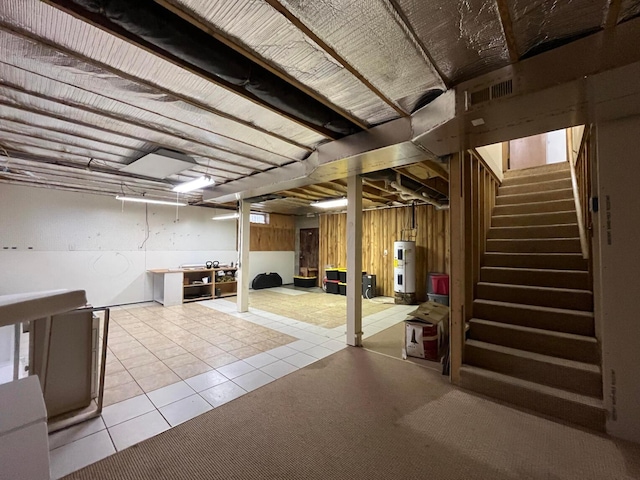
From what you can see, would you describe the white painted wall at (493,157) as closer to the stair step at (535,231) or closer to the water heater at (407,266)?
the stair step at (535,231)

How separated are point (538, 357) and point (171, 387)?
3.46m

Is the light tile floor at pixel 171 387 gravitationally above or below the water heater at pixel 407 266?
below

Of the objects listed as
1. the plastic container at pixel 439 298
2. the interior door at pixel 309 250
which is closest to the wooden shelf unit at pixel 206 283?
the interior door at pixel 309 250

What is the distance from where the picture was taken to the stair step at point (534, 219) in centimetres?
368

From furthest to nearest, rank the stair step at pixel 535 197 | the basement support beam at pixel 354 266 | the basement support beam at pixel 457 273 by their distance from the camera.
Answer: the stair step at pixel 535 197 → the basement support beam at pixel 354 266 → the basement support beam at pixel 457 273

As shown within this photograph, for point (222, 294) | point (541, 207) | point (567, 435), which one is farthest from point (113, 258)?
point (541, 207)

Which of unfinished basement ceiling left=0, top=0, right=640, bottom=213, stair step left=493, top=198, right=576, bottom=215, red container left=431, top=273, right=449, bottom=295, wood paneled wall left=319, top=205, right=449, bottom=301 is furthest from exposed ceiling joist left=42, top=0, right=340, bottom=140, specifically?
wood paneled wall left=319, top=205, right=449, bottom=301

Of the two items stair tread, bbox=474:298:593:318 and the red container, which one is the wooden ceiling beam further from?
the red container

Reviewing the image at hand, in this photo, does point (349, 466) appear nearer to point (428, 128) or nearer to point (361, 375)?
point (361, 375)

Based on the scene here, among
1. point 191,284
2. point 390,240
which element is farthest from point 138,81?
point 390,240

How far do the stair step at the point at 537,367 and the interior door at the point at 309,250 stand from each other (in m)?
6.87

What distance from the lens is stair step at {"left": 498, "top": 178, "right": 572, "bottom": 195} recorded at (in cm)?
425

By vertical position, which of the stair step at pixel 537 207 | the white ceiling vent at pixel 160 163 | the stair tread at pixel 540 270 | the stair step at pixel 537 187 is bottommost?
the stair tread at pixel 540 270

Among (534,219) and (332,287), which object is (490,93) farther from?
(332,287)
